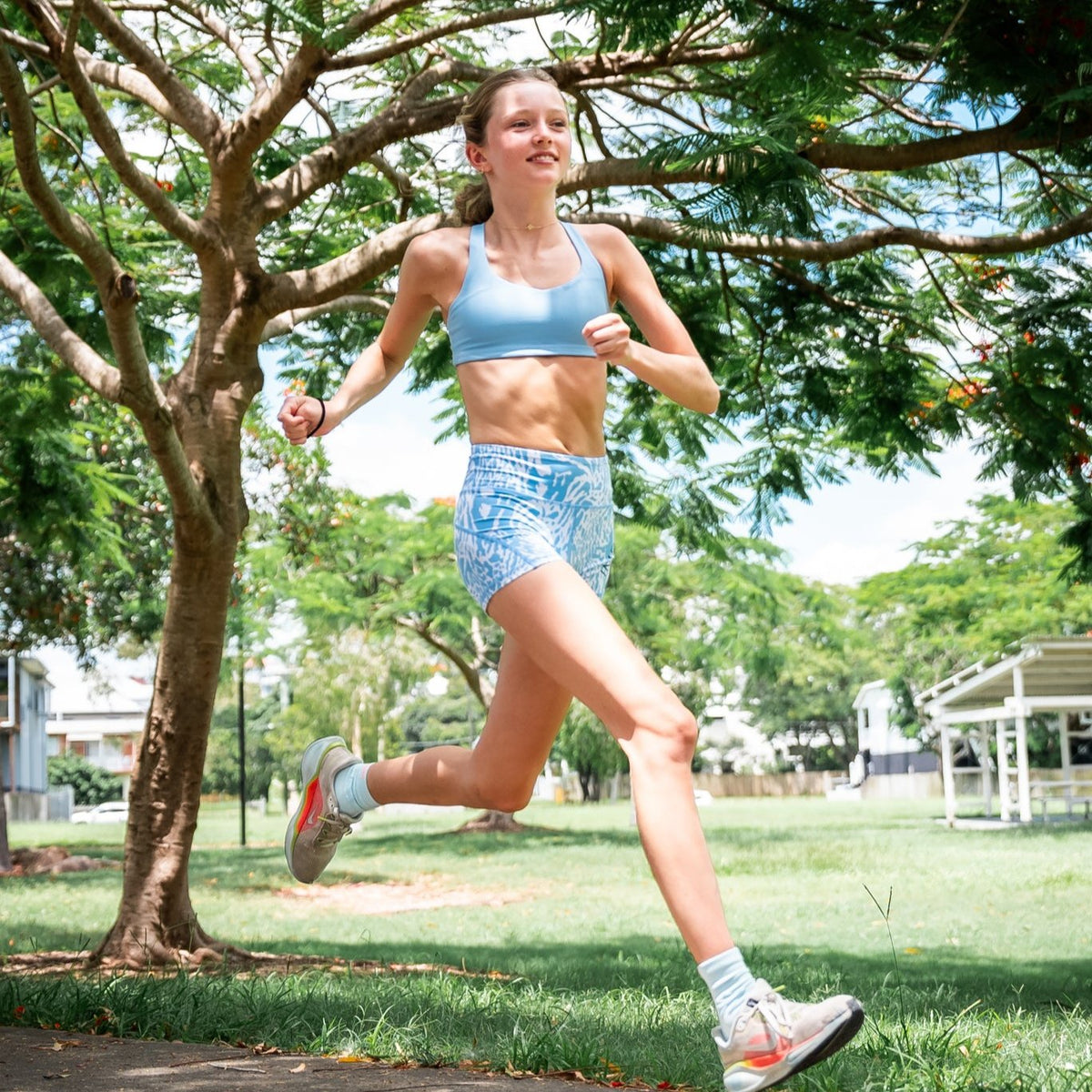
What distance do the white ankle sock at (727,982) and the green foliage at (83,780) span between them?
237 ft

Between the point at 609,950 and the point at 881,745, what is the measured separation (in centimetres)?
7770

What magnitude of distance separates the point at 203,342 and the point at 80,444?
497 centimetres

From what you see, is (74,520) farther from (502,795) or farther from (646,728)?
(646,728)

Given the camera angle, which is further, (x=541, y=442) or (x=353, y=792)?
(x=353, y=792)

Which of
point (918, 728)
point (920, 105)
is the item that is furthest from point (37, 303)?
point (918, 728)

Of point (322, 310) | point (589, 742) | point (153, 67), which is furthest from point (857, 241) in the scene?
point (589, 742)

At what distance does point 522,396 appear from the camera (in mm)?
3381

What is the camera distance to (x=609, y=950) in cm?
1023

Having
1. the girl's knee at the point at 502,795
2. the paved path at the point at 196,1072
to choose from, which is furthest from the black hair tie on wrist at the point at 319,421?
the paved path at the point at 196,1072

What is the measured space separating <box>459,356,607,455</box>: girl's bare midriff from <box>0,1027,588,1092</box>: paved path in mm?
1699

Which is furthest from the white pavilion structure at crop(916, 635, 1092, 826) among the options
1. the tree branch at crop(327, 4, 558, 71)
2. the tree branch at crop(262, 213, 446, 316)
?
the tree branch at crop(327, 4, 558, 71)

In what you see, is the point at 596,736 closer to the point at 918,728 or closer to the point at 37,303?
the point at 918,728

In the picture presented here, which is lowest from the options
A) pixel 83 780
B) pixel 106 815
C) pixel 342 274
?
pixel 106 815

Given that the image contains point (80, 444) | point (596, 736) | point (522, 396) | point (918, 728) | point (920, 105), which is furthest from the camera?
point (918, 728)
